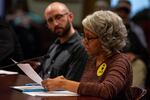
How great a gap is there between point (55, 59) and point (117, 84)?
131 centimetres

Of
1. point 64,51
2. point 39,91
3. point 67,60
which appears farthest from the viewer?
point 64,51

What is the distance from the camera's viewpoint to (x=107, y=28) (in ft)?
9.70

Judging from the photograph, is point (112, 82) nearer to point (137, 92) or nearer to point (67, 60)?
point (137, 92)

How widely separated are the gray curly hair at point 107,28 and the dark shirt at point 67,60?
76 centimetres

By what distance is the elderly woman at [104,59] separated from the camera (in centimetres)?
278

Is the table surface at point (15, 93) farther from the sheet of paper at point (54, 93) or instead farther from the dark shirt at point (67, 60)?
the dark shirt at point (67, 60)

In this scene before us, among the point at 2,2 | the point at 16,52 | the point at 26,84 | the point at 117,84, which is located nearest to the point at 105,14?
the point at 117,84

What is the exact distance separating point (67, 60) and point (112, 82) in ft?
3.74

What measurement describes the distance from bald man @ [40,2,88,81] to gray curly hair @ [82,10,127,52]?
2.51 feet

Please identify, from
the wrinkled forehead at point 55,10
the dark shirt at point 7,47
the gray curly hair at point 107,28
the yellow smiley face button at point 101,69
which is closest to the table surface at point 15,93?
the yellow smiley face button at point 101,69

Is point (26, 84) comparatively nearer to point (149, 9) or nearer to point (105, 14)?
point (105, 14)

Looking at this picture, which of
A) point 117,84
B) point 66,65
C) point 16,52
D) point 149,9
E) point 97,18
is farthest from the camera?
point 149,9

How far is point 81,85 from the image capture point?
9.09 ft

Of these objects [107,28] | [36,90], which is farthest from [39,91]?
[107,28]
